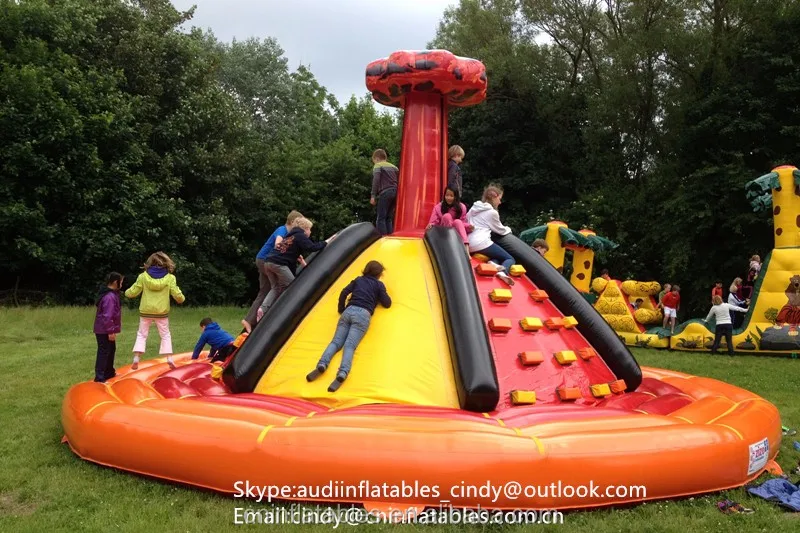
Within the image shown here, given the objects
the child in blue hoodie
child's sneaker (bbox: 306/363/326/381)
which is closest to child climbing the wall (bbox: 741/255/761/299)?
the child in blue hoodie

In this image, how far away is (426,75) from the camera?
6266mm

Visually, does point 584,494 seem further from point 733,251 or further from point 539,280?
point 733,251

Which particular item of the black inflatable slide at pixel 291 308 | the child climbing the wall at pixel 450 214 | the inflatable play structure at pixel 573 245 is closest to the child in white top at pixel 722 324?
the inflatable play structure at pixel 573 245

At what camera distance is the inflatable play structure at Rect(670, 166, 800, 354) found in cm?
1047

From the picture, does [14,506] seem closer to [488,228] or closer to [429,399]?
[429,399]

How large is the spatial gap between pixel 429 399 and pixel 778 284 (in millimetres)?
8585

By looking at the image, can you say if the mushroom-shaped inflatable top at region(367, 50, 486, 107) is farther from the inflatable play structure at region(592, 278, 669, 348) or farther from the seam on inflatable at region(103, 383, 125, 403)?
the inflatable play structure at region(592, 278, 669, 348)

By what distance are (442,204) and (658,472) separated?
3.07 meters

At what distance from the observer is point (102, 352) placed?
6.12 m

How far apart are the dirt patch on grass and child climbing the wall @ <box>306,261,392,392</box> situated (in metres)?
1.95

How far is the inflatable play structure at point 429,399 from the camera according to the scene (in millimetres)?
3611

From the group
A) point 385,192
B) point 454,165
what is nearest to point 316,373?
point 385,192


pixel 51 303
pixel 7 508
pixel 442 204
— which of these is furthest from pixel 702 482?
pixel 51 303

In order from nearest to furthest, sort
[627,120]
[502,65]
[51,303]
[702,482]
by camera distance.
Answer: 1. [702,482]
2. [51,303]
3. [627,120]
4. [502,65]
